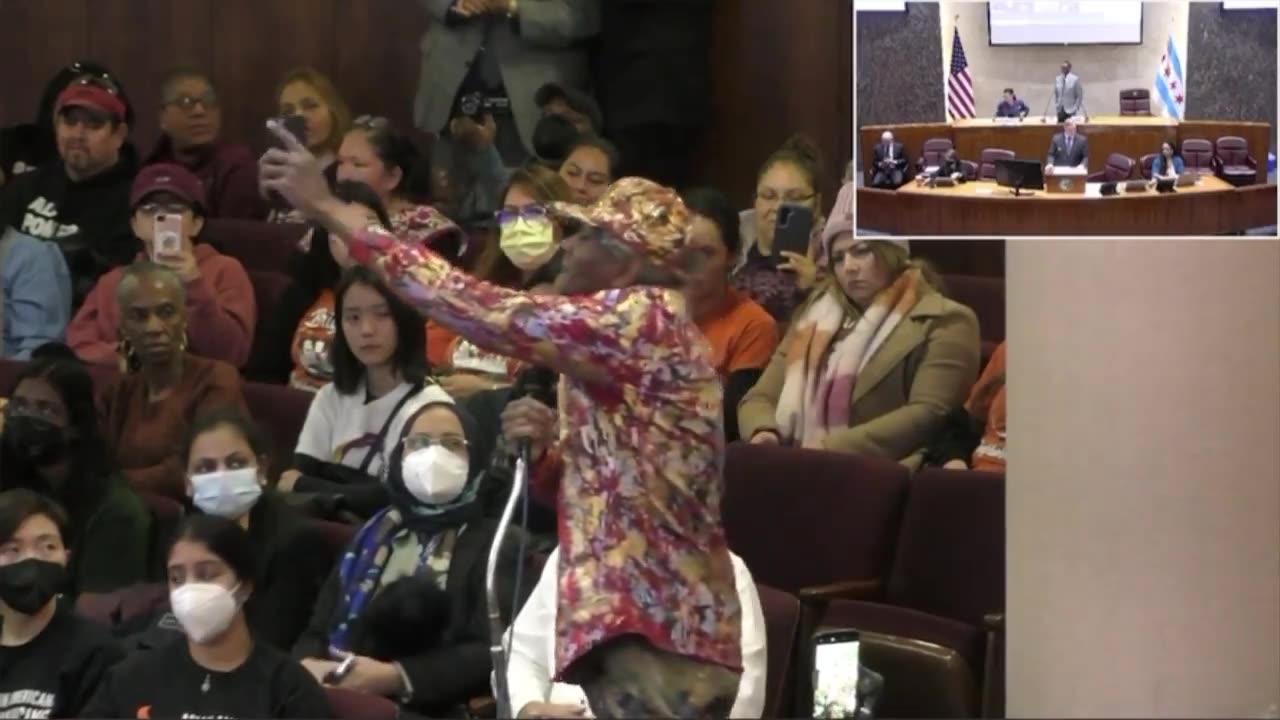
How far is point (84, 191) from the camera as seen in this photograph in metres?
5.89

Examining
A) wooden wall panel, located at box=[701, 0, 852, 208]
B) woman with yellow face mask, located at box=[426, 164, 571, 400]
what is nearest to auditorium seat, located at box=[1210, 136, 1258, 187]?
woman with yellow face mask, located at box=[426, 164, 571, 400]

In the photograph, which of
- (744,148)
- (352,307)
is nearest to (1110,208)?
(352,307)

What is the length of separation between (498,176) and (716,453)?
299cm

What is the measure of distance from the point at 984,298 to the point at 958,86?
2260mm

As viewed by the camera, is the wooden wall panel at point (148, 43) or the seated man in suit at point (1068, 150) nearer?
the seated man in suit at point (1068, 150)

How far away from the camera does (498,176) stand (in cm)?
602

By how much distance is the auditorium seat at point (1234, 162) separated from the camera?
304 centimetres

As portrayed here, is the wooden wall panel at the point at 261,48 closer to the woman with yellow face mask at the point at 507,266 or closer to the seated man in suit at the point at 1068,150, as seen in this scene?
the woman with yellow face mask at the point at 507,266

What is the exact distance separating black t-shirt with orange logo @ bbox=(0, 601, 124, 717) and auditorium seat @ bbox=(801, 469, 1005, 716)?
1.22m

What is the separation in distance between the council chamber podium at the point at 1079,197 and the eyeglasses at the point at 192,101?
358 cm

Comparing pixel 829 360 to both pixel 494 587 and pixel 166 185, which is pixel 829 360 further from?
pixel 166 185

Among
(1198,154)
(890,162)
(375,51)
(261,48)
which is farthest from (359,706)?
(261,48)

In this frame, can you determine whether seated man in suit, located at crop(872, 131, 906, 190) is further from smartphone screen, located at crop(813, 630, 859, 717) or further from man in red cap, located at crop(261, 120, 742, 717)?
smartphone screen, located at crop(813, 630, 859, 717)

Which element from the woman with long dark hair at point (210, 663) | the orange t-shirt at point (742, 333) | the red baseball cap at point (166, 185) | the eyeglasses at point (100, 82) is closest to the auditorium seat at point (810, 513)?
the orange t-shirt at point (742, 333)
